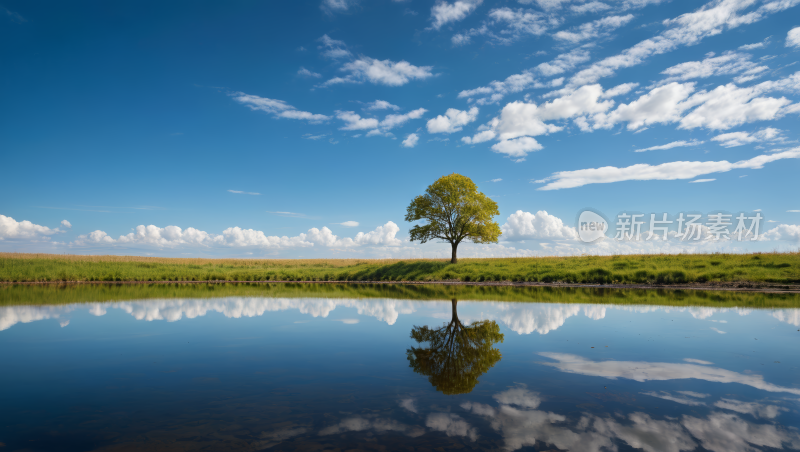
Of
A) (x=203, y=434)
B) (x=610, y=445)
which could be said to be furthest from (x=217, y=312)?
(x=610, y=445)

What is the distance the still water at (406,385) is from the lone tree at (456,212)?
33.4m

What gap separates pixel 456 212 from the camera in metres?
48.7

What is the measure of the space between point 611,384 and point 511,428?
10.3 feet

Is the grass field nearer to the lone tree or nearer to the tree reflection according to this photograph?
the lone tree

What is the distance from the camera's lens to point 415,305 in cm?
1981

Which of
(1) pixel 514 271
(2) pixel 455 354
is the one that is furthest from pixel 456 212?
(2) pixel 455 354

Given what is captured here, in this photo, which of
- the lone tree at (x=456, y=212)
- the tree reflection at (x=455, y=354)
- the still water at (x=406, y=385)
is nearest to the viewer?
the still water at (x=406, y=385)

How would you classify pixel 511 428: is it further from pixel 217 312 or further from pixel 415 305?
pixel 217 312

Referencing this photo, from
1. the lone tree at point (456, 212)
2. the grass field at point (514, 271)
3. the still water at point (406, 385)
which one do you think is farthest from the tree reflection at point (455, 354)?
the lone tree at point (456, 212)

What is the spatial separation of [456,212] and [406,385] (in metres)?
42.5

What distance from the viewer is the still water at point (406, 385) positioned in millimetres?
5004

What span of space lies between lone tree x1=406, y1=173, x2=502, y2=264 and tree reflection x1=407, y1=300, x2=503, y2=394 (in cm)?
3500

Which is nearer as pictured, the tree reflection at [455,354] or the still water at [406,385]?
the still water at [406,385]

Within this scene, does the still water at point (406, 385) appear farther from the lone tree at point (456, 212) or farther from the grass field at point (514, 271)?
the lone tree at point (456, 212)
